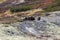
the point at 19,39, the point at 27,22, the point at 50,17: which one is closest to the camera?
the point at 19,39

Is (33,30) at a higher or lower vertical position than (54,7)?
higher

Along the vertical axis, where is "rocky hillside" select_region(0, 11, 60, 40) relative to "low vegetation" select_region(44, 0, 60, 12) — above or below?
Result: above

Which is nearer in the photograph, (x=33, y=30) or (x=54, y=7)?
(x=33, y=30)

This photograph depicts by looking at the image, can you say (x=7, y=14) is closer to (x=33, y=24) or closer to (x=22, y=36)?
(x=33, y=24)

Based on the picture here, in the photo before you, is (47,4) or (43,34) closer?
(43,34)

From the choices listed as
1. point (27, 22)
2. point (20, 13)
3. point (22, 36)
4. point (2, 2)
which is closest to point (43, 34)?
point (22, 36)

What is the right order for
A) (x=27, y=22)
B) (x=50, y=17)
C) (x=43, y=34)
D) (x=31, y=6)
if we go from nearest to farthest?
(x=43, y=34) → (x=27, y=22) → (x=50, y=17) → (x=31, y=6)

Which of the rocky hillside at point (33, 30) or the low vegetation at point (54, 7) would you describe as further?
the low vegetation at point (54, 7)

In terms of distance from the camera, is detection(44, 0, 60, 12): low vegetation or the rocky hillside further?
detection(44, 0, 60, 12): low vegetation

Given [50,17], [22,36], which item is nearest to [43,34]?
[22,36]

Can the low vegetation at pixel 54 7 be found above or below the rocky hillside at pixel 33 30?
below
